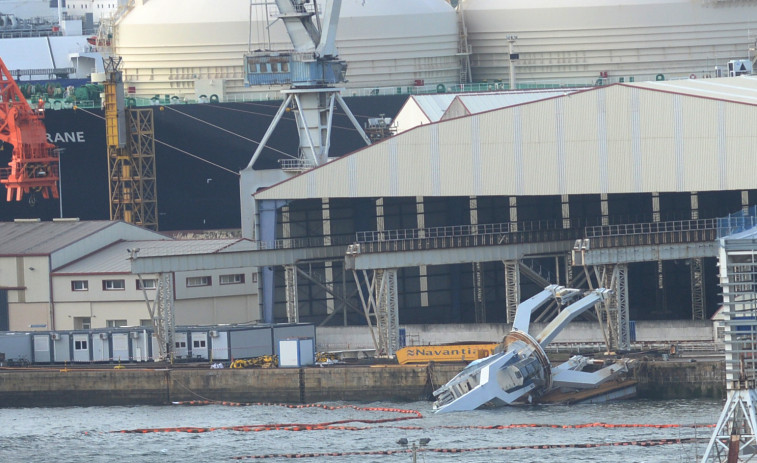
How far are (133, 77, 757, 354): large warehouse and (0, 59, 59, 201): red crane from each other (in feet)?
79.9

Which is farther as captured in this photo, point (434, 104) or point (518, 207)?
point (434, 104)

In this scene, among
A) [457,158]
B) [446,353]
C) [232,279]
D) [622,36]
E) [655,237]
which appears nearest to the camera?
[446,353]

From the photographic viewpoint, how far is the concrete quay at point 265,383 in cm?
7106

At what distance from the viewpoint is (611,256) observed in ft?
251

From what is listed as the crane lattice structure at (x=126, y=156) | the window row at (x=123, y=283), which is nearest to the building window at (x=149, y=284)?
the window row at (x=123, y=283)

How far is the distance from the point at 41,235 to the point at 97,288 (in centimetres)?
584

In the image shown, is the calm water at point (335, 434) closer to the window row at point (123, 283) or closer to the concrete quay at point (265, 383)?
the concrete quay at point (265, 383)

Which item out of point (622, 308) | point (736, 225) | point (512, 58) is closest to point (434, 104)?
point (512, 58)

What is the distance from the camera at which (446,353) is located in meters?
73.8

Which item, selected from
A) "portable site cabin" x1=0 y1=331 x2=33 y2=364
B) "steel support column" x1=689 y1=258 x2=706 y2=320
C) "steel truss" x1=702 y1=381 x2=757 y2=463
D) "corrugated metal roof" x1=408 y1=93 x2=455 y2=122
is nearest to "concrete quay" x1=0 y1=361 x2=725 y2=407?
"portable site cabin" x1=0 y1=331 x2=33 y2=364

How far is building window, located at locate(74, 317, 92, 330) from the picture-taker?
277ft

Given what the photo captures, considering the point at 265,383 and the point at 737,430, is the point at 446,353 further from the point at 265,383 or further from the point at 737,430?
the point at 737,430

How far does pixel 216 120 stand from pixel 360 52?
11.2 metres

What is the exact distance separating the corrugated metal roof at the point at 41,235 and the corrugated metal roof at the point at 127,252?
102 cm
